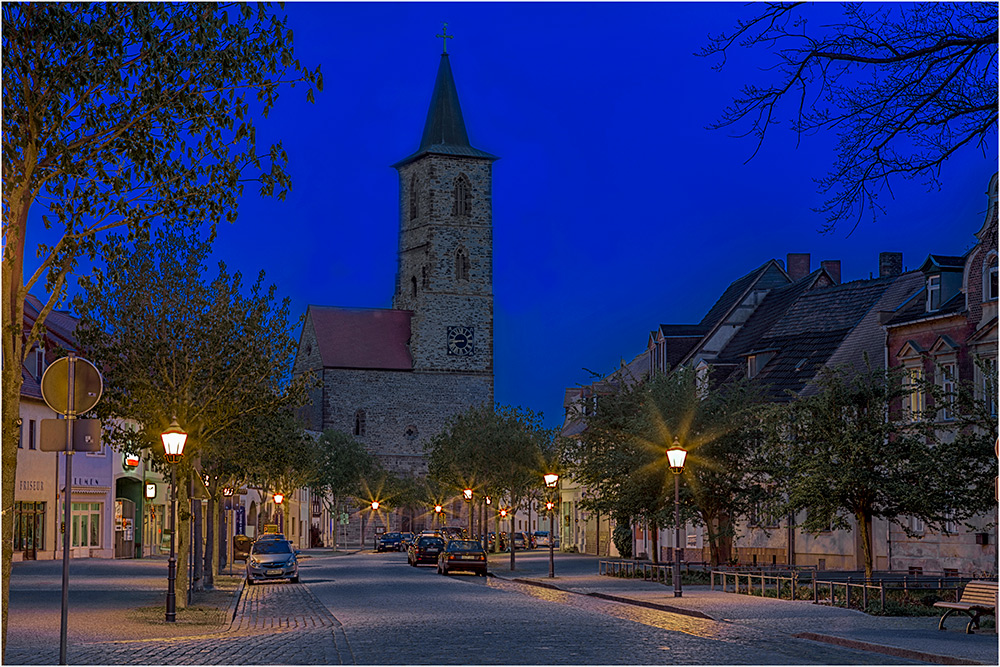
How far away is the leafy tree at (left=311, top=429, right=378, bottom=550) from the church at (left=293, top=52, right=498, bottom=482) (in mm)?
4378

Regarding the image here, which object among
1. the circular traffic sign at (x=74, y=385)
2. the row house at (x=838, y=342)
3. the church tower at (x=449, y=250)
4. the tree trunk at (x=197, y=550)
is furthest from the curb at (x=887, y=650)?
the church tower at (x=449, y=250)

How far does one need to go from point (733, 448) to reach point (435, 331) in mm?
75254

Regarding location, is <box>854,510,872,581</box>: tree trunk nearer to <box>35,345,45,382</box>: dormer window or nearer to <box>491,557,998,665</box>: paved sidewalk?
<box>491,557,998,665</box>: paved sidewalk

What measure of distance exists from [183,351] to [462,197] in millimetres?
88688

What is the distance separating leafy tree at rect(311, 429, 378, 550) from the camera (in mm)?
102875

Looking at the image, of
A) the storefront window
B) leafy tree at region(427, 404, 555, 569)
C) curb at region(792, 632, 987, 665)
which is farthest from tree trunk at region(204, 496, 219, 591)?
leafy tree at region(427, 404, 555, 569)

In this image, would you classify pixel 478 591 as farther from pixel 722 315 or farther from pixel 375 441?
pixel 375 441

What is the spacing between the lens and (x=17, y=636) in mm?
20266

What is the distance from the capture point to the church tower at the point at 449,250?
4530 inches

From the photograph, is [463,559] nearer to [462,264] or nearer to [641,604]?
[641,604]

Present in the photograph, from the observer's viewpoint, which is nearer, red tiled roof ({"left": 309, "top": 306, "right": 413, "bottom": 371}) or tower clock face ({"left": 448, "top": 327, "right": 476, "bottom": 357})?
red tiled roof ({"left": 309, "top": 306, "right": 413, "bottom": 371})

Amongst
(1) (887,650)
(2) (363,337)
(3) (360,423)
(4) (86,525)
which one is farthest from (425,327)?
(1) (887,650)

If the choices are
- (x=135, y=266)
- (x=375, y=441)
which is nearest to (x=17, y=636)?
(x=135, y=266)

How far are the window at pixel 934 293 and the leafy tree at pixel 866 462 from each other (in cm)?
1266
